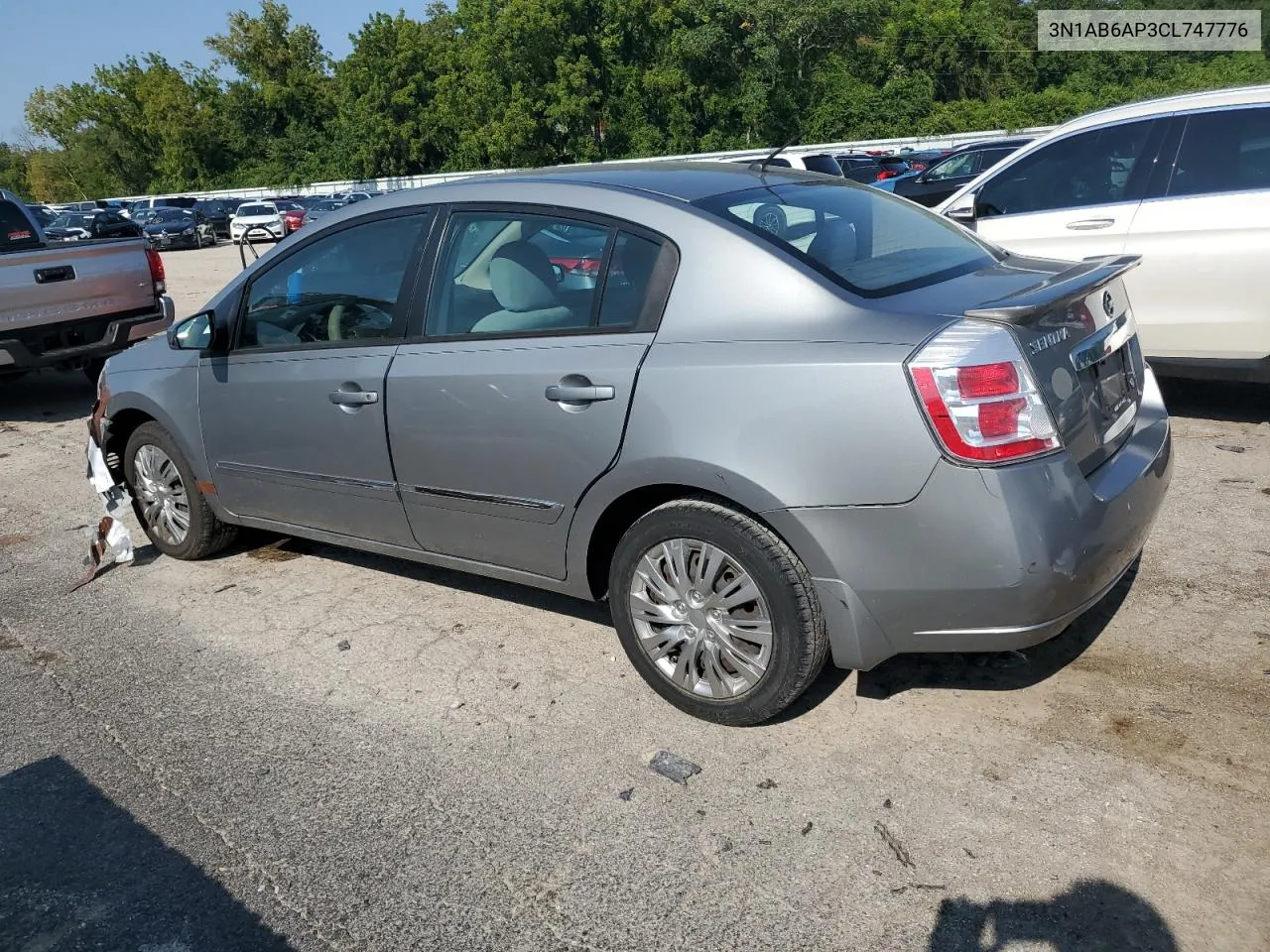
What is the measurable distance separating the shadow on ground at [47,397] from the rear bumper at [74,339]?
1.50 feet

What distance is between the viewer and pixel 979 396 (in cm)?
284

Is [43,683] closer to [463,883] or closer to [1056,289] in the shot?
[463,883]

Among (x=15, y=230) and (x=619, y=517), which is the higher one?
(x=15, y=230)

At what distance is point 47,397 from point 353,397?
7.80 metres

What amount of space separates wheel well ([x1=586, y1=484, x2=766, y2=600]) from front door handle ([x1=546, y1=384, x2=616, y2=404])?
0.32 meters

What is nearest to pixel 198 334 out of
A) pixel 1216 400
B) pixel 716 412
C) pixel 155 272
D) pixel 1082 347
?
pixel 716 412

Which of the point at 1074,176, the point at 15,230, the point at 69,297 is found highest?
the point at 15,230

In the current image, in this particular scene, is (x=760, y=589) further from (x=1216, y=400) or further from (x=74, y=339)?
(x=74, y=339)

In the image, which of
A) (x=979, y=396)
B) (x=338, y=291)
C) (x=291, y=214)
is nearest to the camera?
(x=979, y=396)

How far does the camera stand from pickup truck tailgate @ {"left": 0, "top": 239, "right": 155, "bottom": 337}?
331 inches

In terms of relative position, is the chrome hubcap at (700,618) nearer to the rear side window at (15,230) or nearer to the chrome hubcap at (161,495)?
the chrome hubcap at (161,495)

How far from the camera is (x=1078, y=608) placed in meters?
3.06

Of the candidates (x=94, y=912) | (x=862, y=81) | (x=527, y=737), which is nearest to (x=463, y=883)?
(x=527, y=737)

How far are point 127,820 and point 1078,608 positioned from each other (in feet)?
9.36
